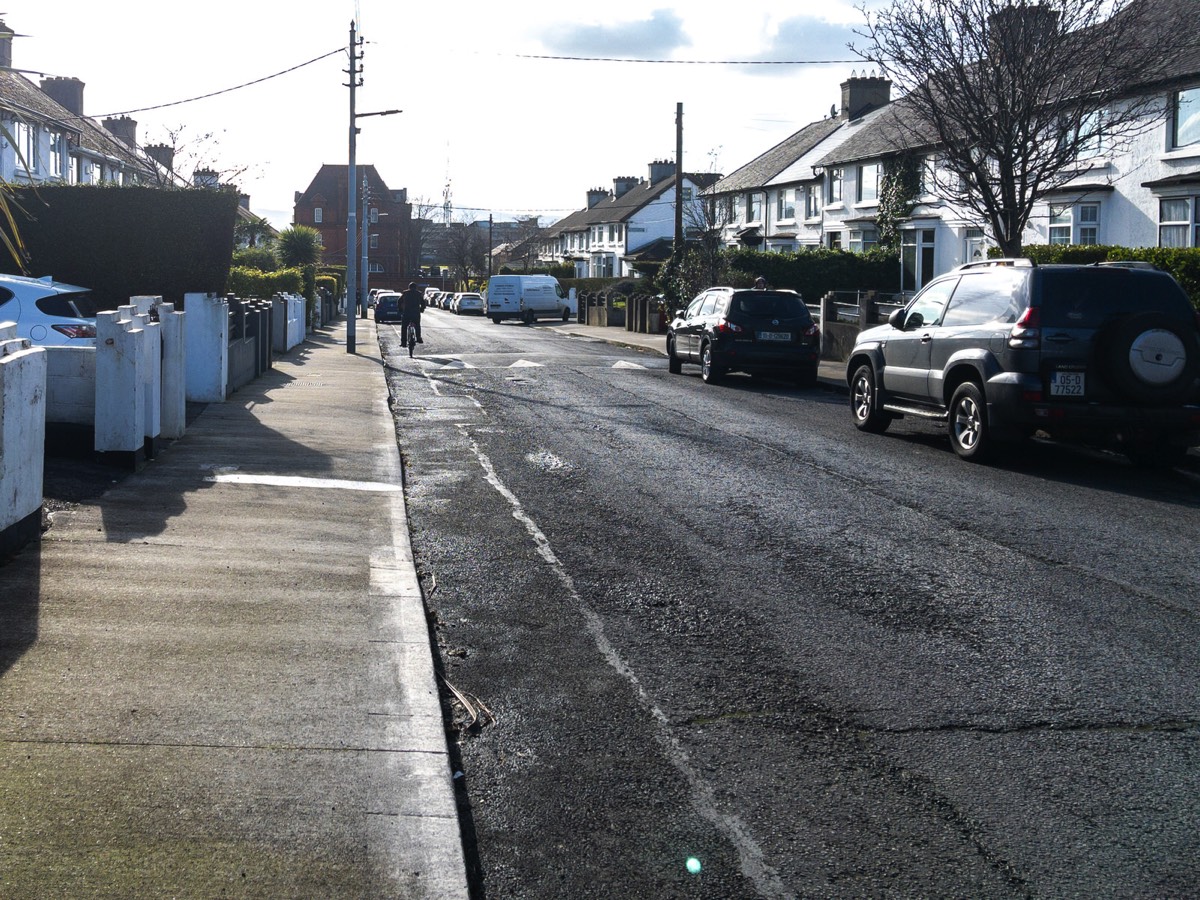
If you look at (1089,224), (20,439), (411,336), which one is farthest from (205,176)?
(20,439)

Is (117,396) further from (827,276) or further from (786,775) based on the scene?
(827,276)

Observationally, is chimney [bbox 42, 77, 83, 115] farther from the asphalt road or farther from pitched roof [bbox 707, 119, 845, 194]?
the asphalt road

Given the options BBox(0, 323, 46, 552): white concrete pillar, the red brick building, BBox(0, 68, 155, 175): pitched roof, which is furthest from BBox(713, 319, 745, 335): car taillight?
the red brick building

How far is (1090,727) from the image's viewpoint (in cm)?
485

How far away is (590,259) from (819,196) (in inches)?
1916

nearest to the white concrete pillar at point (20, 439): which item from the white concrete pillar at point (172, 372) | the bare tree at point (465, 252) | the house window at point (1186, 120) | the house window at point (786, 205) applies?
the white concrete pillar at point (172, 372)

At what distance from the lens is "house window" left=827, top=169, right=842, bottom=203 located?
4944 centimetres

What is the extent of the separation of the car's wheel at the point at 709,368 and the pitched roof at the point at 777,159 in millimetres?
35786

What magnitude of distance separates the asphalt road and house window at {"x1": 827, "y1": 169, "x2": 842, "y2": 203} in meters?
39.6

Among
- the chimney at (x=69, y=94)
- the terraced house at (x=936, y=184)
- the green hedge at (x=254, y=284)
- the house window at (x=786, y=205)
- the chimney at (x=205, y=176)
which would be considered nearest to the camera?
the terraced house at (x=936, y=184)

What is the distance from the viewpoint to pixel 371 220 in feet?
391

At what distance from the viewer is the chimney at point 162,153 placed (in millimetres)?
46031

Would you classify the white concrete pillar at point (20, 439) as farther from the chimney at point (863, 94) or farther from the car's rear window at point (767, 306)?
the chimney at point (863, 94)

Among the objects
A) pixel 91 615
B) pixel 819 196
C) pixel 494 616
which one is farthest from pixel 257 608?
pixel 819 196
